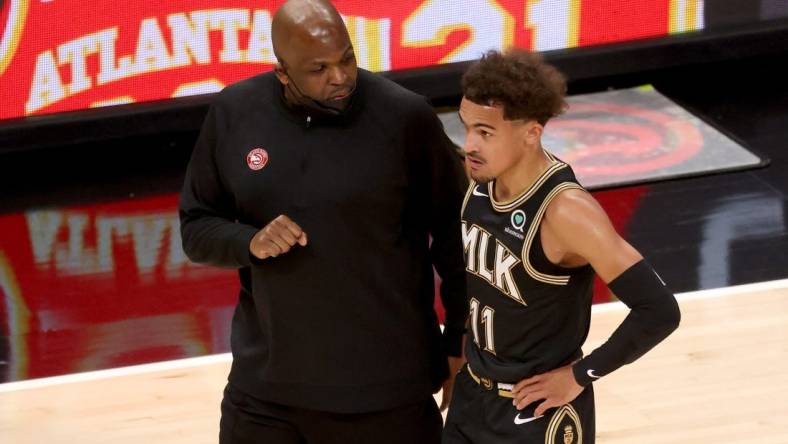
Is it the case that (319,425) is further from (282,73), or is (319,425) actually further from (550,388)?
(282,73)

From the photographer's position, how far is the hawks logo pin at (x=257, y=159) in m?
3.17

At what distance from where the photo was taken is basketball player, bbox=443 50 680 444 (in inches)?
116

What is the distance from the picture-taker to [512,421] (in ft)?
10.3

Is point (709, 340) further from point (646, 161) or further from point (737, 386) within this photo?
point (646, 161)

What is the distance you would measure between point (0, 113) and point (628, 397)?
3835 mm

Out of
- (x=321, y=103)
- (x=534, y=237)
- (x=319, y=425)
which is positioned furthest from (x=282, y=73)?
(x=319, y=425)

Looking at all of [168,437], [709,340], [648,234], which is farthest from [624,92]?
[168,437]

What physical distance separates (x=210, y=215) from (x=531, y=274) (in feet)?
2.70

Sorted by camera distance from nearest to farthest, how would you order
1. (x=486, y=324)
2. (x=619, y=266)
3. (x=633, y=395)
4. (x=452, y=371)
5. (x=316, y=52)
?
1. (x=619, y=266)
2. (x=316, y=52)
3. (x=486, y=324)
4. (x=452, y=371)
5. (x=633, y=395)

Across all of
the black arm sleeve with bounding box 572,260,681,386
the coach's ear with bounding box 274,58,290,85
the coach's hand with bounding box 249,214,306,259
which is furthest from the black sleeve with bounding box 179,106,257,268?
the black arm sleeve with bounding box 572,260,681,386

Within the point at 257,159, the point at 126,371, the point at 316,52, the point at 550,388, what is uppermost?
the point at 316,52

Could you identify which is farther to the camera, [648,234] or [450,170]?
[648,234]

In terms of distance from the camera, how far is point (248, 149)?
319cm

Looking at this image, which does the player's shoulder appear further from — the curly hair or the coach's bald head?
the coach's bald head
